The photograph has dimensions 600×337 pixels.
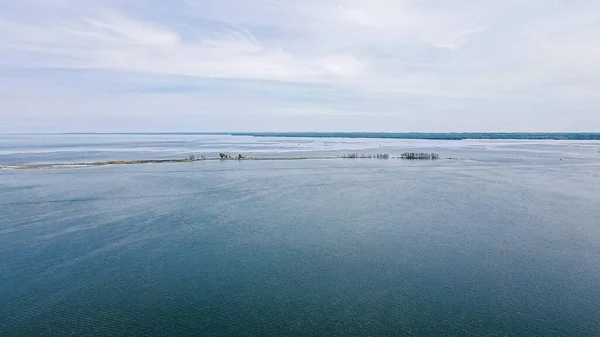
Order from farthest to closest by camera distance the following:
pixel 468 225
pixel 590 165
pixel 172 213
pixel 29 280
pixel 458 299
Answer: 1. pixel 590 165
2. pixel 172 213
3. pixel 468 225
4. pixel 29 280
5. pixel 458 299

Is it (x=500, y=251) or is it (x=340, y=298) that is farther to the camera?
(x=500, y=251)

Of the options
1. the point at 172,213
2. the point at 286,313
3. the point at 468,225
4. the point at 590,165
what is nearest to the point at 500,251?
the point at 468,225

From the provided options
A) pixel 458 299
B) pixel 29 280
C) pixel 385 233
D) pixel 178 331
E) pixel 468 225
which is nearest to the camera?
pixel 178 331

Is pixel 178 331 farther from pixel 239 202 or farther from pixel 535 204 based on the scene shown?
pixel 535 204
